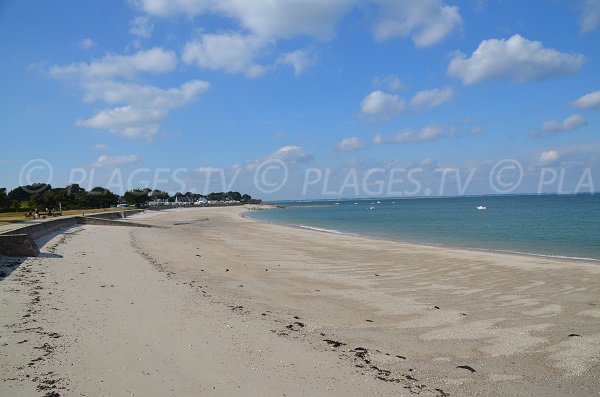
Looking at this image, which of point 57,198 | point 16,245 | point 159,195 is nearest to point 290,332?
point 16,245

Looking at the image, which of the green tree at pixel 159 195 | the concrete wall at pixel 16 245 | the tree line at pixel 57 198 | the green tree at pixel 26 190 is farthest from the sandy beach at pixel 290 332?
the green tree at pixel 159 195

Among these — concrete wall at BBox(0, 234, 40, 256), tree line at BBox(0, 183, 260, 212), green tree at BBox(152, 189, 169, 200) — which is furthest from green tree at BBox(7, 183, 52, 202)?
concrete wall at BBox(0, 234, 40, 256)

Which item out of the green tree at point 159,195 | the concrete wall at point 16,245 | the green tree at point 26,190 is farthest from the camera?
the green tree at point 159,195

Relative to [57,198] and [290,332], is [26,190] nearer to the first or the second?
[57,198]

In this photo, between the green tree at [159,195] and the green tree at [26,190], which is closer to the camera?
the green tree at [26,190]

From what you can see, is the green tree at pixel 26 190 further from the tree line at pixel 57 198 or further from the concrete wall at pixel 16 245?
the concrete wall at pixel 16 245

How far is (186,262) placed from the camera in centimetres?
1592

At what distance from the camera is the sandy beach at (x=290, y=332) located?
5.08m

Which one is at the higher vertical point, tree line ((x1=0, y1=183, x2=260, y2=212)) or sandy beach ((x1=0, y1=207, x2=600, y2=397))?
tree line ((x1=0, y1=183, x2=260, y2=212))

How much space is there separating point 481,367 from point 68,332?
6.21 meters

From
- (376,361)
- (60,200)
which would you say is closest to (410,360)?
(376,361)

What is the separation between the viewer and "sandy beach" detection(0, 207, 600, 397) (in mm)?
5082

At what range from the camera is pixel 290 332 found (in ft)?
23.7

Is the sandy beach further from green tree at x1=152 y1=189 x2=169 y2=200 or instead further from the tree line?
green tree at x1=152 y1=189 x2=169 y2=200
